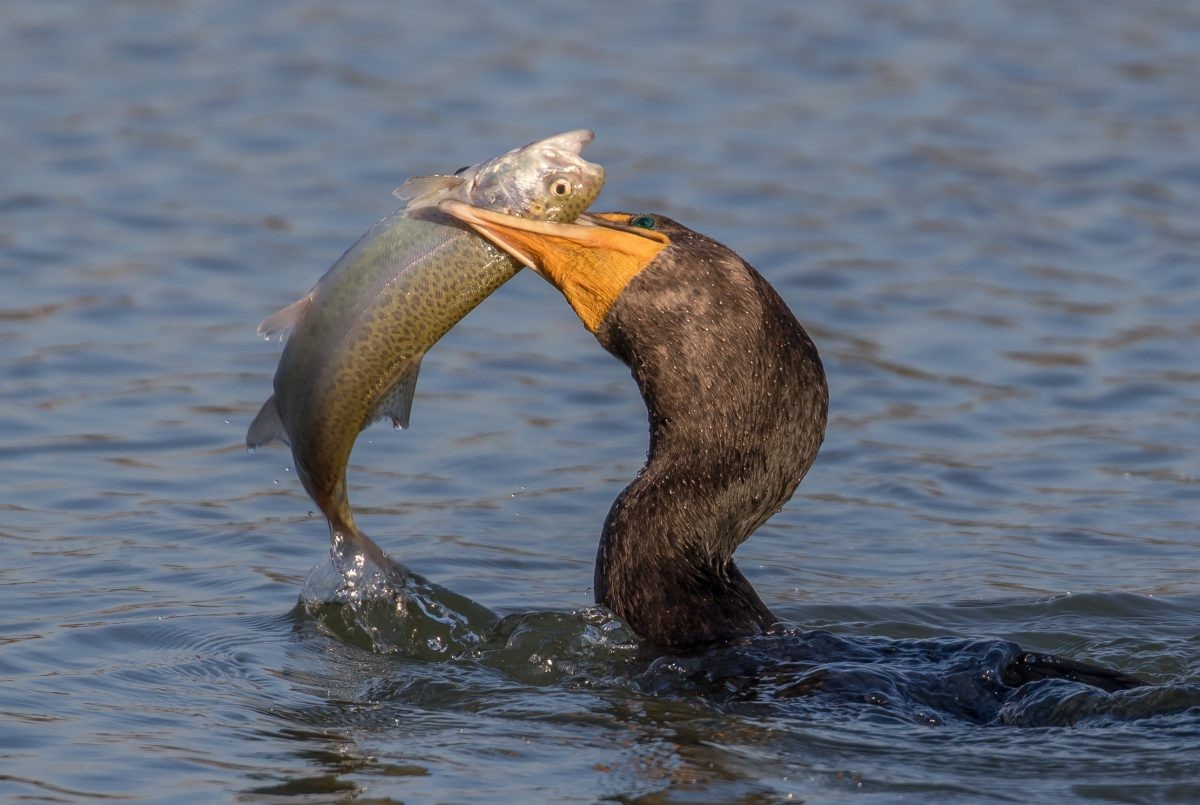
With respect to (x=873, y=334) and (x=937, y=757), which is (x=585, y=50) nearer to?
(x=873, y=334)

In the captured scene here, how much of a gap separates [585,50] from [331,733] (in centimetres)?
951

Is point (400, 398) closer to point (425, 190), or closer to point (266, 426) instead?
point (266, 426)

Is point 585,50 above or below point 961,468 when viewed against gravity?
above

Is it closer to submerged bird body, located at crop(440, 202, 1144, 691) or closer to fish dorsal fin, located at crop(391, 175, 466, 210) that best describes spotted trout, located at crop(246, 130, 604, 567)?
fish dorsal fin, located at crop(391, 175, 466, 210)

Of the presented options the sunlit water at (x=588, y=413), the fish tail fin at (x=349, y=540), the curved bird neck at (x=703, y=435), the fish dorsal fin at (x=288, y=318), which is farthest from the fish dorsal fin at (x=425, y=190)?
the sunlit water at (x=588, y=413)

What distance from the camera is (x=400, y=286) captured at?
557cm

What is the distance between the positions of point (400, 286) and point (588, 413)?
337 centimetres

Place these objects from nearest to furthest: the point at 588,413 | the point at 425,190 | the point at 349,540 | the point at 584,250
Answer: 1. the point at 425,190
2. the point at 584,250
3. the point at 349,540
4. the point at 588,413

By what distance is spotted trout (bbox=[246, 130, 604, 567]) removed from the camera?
18.3 ft

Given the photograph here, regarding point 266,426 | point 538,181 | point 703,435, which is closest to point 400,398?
point 266,426

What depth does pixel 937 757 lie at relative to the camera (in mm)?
5133

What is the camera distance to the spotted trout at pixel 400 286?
5.57m

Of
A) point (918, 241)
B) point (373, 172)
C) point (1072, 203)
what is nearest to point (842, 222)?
point (918, 241)

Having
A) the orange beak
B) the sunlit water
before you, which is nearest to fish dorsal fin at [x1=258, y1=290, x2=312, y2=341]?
the orange beak
